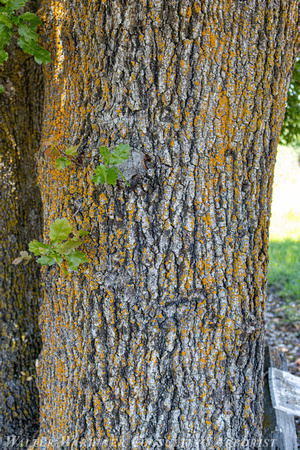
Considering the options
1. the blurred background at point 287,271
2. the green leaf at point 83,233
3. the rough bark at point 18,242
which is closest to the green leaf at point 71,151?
the green leaf at point 83,233

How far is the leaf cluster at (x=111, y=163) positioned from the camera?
139 cm

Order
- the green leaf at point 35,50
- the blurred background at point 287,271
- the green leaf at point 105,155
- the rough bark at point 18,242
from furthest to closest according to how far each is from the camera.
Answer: the blurred background at point 287,271, the rough bark at point 18,242, the green leaf at point 35,50, the green leaf at point 105,155

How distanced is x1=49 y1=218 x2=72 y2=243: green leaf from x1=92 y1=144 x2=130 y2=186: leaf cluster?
0.24 meters

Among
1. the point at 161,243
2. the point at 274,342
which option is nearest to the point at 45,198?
the point at 161,243

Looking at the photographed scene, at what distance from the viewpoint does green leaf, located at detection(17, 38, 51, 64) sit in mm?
1707

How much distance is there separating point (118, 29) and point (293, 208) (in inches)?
402

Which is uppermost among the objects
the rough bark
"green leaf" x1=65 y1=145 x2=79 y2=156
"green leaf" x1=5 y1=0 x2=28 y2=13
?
"green leaf" x1=5 y1=0 x2=28 y2=13

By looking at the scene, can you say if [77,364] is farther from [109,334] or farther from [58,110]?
[58,110]

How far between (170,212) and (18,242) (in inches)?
61.8

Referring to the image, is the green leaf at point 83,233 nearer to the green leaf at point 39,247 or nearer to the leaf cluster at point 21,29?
the green leaf at point 39,247

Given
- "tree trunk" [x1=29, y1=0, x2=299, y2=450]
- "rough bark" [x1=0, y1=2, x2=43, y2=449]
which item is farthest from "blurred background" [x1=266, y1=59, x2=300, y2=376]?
"rough bark" [x1=0, y1=2, x2=43, y2=449]

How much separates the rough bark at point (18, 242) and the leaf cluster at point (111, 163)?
1.49 m

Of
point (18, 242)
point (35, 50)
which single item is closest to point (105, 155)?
point (35, 50)

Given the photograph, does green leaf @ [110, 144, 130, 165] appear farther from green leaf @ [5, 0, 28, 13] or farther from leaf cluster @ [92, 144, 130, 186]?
green leaf @ [5, 0, 28, 13]
